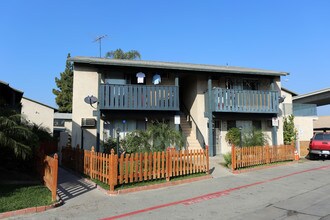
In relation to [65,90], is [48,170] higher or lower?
lower

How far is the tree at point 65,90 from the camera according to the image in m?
42.2

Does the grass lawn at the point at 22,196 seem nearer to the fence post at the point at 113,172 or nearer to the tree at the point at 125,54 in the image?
the fence post at the point at 113,172

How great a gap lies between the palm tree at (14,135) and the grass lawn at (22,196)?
107 cm

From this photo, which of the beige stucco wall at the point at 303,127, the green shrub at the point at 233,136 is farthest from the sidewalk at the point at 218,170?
the beige stucco wall at the point at 303,127

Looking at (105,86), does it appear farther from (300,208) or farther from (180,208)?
(300,208)

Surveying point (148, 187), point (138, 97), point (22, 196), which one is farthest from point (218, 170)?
point (22, 196)

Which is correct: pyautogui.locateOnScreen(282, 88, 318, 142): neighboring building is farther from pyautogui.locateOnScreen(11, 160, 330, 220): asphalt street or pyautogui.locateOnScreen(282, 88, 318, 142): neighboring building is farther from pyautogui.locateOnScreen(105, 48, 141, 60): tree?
pyautogui.locateOnScreen(105, 48, 141, 60): tree

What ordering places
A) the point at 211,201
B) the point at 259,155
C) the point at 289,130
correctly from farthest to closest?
the point at 289,130 → the point at 259,155 → the point at 211,201

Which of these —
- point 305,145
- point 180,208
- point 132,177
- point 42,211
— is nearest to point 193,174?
point 132,177

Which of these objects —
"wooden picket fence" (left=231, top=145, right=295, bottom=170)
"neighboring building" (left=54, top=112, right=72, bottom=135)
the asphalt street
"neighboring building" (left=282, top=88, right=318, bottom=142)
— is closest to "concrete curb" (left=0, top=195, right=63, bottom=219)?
the asphalt street

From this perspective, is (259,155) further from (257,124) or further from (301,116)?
(301,116)

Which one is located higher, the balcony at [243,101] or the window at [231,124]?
the balcony at [243,101]

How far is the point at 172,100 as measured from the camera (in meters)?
17.9

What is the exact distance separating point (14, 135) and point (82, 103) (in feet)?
28.3
